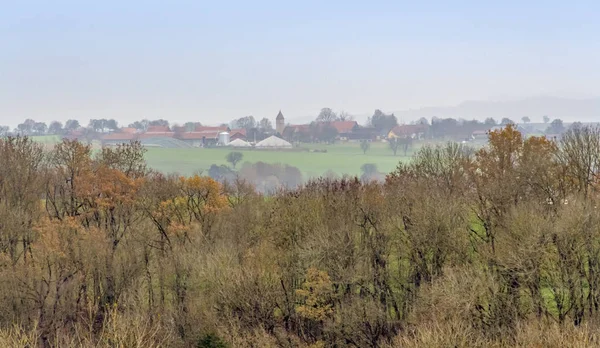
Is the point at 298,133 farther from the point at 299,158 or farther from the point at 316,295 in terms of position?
the point at 316,295

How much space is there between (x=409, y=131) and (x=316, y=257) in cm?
9013

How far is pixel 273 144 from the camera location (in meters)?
126

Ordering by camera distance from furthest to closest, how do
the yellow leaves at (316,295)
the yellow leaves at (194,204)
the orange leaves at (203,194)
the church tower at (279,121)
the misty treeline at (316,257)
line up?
1. the church tower at (279,121)
2. the orange leaves at (203,194)
3. the yellow leaves at (194,204)
4. the yellow leaves at (316,295)
5. the misty treeline at (316,257)

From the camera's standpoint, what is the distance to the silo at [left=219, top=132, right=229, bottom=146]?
128 meters

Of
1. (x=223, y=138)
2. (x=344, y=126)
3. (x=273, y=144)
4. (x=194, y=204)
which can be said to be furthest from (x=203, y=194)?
(x=344, y=126)

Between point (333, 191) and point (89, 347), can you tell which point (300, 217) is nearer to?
point (333, 191)

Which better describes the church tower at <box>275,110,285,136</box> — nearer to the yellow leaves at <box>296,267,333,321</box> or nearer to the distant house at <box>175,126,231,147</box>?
the distant house at <box>175,126,231,147</box>

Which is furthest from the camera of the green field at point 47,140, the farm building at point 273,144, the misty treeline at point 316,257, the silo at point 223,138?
the silo at point 223,138

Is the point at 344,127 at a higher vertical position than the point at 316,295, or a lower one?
higher

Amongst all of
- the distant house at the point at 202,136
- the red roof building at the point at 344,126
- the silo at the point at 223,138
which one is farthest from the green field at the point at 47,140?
the red roof building at the point at 344,126

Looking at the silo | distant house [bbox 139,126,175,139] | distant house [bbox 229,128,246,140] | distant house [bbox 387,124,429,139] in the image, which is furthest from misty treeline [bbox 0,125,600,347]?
distant house [bbox 229,128,246,140]

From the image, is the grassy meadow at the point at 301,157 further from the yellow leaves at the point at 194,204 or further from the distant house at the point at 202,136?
the yellow leaves at the point at 194,204

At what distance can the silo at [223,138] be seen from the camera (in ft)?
418

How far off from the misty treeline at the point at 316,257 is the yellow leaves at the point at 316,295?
4.5 inches
